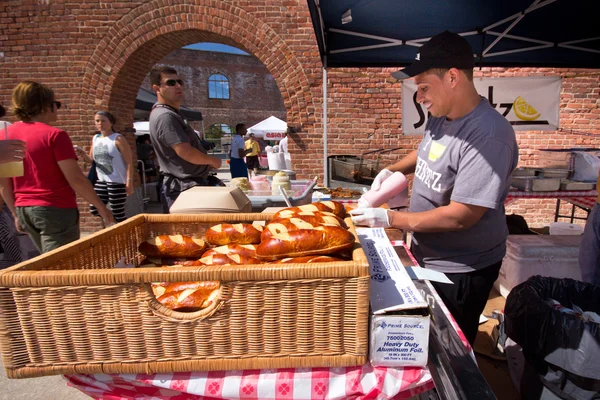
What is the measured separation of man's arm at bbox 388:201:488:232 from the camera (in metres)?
1.38

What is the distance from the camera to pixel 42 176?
247 cm

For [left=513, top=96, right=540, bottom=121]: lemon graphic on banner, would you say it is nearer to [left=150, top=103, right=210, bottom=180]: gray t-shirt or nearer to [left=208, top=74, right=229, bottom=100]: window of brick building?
[left=150, top=103, right=210, bottom=180]: gray t-shirt

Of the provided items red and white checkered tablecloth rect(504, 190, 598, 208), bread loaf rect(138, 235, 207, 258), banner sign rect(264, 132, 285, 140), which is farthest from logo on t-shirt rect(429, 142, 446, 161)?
banner sign rect(264, 132, 285, 140)

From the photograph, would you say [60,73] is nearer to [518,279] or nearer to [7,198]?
[7,198]

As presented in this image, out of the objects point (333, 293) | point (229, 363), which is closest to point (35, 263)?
point (229, 363)

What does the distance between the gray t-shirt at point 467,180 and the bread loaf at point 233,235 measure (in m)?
0.83

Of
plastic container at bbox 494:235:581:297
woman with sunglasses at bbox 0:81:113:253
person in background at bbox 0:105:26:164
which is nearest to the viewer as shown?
person in background at bbox 0:105:26:164

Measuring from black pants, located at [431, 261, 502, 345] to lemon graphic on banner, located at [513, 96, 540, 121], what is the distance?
512 cm

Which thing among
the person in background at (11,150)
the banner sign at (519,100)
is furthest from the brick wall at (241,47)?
the person in background at (11,150)

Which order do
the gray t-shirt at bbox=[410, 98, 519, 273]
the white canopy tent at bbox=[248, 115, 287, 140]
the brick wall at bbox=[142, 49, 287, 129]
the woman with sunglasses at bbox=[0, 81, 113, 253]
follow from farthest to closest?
the brick wall at bbox=[142, 49, 287, 129], the white canopy tent at bbox=[248, 115, 287, 140], the woman with sunglasses at bbox=[0, 81, 113, 253], the gray t-shirt at bbox=[410, 98, 519, 273]

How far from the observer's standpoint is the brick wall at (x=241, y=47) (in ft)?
18.1

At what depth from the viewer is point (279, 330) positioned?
32.5 inches

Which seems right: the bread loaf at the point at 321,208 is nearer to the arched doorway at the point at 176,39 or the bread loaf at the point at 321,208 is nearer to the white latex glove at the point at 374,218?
the white latex glove at the point at 374,218

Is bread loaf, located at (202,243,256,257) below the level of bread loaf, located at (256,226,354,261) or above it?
below
